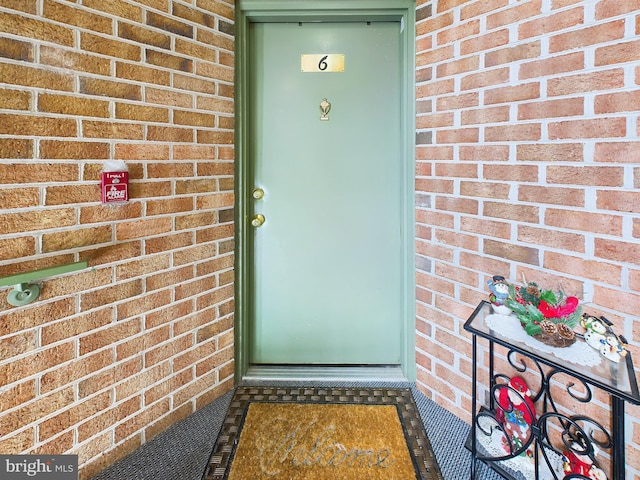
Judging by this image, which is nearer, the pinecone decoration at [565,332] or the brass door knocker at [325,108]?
the pinecone decoration at [565,332]

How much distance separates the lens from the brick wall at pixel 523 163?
3.77 feet

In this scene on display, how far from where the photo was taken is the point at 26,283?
117cm

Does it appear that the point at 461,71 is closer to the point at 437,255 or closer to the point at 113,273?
the point at 437,255

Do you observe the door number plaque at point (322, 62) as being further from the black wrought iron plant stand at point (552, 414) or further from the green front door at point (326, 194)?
the black wrought iron plant stand at point (552, 414)

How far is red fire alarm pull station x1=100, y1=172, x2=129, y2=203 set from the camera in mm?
1341

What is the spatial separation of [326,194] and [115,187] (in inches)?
39.1

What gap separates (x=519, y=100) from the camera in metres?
1.39

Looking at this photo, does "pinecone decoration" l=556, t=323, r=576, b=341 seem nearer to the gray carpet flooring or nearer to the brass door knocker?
the gray carpet flooring

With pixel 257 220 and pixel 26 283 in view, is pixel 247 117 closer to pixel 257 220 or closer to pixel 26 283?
pixel 257 220

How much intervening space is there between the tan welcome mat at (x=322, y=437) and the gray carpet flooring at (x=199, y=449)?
39 mm

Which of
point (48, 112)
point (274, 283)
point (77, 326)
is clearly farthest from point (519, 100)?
point (77, 326)

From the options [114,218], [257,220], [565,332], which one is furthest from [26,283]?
[565,332]

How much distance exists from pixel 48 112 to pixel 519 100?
1681 millimetres

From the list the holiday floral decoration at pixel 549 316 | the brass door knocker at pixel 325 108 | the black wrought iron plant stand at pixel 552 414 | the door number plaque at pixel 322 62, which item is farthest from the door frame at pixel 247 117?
the holiday floral decoration at pixel 549 316
